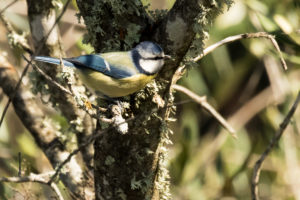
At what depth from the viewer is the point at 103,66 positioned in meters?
1.95

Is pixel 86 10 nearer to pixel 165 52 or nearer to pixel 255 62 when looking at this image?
pixel 165 52

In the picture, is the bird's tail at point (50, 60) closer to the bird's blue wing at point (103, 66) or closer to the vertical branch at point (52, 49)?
the bird's blue wing at point (103, 66)

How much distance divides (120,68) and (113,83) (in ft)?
0.30

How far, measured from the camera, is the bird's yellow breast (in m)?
1.86

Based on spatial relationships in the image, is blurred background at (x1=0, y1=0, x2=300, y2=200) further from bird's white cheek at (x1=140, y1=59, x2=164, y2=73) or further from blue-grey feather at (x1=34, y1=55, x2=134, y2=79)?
bird's white cheek at (x1=140, y1=59, x2=164, y2=73)

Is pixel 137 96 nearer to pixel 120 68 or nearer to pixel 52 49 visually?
pixel 120 68

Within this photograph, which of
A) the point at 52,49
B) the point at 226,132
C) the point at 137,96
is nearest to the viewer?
the point at 137,96

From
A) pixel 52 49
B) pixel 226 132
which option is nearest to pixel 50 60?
pixel 52 49

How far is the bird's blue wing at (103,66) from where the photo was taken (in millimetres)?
1891

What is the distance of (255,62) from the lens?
4426 mm

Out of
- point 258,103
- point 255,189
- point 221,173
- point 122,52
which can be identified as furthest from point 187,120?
point 122,52

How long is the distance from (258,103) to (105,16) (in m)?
2.62

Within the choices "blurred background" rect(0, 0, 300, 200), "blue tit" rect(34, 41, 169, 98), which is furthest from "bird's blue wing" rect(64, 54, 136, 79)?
"blurred background" rect(0, 0, 300, 200)

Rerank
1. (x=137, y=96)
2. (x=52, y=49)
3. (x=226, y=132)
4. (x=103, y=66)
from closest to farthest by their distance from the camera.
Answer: (x=137, y=96) < (x=103, y=66) < (x=52, y=49) < (x=226, y=132)
